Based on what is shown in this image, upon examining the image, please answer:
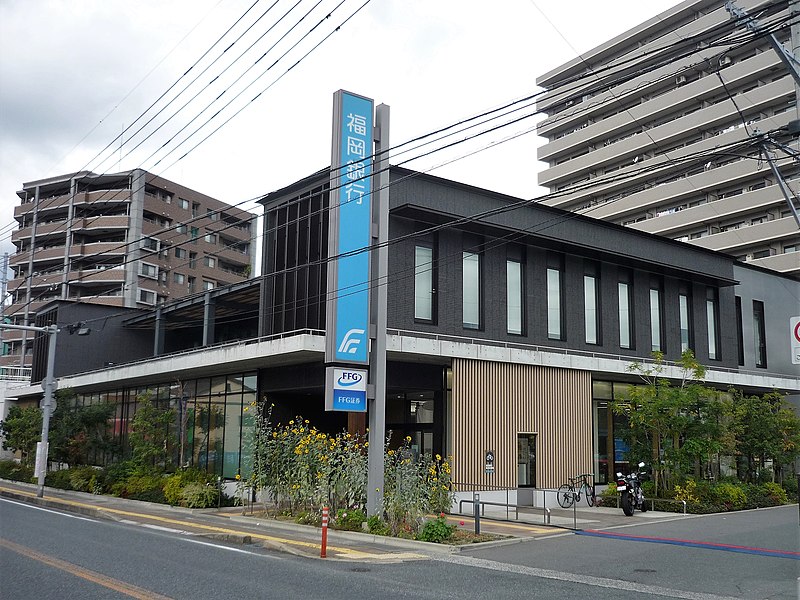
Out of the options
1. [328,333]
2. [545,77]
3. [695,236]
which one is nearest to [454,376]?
[328,333]

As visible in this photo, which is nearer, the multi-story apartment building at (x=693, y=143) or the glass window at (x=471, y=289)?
the glass window at (x=471, y=289)

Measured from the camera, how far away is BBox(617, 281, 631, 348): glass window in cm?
3272

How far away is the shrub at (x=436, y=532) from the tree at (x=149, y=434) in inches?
695

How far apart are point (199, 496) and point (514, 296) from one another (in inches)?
519

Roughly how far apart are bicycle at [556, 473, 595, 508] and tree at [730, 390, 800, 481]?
646 cm

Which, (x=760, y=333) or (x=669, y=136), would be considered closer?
(x=760, y=333)

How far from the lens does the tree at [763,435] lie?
99.6 ft

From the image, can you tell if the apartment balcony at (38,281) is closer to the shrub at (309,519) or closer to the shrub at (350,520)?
the shrub at (309,519)

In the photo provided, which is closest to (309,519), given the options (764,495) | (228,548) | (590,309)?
(228,548)

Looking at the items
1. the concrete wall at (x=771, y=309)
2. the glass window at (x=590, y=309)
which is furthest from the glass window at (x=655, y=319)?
the concrete wall at (x=771, y=309)

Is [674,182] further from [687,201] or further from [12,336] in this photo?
[12,336]

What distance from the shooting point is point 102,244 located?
268 feet

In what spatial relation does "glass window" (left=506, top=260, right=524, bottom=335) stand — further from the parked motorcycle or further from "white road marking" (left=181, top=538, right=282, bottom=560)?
"white road marking" (left=181, top=538, right=282, bottom=560)

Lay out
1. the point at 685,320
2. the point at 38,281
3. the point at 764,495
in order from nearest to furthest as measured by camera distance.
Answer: the point at 764,495 → the point at 685,320 → the point at 38,281
